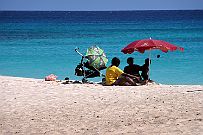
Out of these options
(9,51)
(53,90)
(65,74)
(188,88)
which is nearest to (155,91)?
(188,88)

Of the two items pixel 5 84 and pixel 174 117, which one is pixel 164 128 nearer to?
pixel 174 117

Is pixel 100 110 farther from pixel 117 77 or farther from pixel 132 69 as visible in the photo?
pixel 132 69

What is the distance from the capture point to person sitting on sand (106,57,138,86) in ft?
44.7

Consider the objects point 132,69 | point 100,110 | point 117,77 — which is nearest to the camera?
point 100,110

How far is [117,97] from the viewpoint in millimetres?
11531

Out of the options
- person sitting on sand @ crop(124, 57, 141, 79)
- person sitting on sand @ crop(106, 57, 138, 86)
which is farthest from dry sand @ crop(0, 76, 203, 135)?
person sitting on sand @ crop(124, 57, 141, 79)

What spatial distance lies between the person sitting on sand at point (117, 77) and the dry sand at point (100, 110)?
18.8 inches

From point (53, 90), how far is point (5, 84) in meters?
1.56

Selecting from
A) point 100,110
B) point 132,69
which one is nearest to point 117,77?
point 132,69

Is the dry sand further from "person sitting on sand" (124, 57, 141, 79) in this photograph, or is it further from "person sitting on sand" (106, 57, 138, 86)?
"person sitting on sand" (124, 57, 141, 79)

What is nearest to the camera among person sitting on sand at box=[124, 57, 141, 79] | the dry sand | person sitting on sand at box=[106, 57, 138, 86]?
the dry sand

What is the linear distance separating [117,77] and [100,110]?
12.1 feet

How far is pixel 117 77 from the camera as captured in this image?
13812mm

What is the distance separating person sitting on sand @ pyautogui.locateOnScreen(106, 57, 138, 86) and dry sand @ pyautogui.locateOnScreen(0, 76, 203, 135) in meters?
0.48
